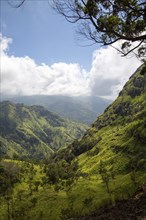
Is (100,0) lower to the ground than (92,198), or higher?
higher

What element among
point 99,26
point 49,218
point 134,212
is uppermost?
point 99,26

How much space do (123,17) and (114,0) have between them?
1930 millimetres

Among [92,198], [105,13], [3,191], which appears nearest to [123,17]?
[105,13]

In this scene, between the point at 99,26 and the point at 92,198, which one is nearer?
the point at 99,26

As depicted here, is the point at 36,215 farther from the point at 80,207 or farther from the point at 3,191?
the point at 3,191

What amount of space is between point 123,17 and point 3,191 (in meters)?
174

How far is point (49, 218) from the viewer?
14262cm

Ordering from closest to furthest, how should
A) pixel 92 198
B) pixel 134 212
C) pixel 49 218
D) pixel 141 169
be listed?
pixel 134 212 < pixel 49 218 < pixel 92 198 < pixel 141 169

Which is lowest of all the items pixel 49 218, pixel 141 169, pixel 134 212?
pixel 49 218

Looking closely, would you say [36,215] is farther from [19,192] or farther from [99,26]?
[99,26]

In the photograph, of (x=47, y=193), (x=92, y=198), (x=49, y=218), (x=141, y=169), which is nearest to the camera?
(x=49, y=218)

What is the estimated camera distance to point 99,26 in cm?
2702

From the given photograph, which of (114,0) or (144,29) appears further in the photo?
(144,29)

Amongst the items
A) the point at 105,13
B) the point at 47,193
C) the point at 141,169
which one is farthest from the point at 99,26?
the point at 141,169
